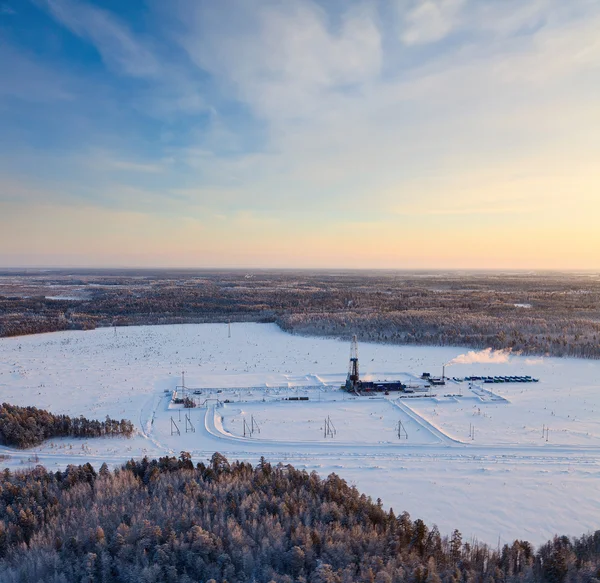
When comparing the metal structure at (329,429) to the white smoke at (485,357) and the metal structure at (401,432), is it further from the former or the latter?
the white smoke at (485,357)

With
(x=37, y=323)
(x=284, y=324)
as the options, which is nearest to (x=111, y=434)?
(x=284, y=324)

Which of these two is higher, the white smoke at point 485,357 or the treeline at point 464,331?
the treeline at point 464,331

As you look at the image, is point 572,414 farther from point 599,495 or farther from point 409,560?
point 409,560

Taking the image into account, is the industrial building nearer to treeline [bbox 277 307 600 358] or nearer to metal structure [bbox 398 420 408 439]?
metal structure [bbox 398 420 408 439]

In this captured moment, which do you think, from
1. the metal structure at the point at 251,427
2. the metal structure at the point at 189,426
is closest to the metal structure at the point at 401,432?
the metal structure at the point at 251,427

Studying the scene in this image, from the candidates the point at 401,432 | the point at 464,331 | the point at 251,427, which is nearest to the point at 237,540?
the point at 251,427

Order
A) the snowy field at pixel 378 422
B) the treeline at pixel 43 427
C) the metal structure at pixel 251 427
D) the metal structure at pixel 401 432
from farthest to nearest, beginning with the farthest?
the metal structure at pixel 251 427
the metal structure at pixel 401 432
the treeline at pixel 43 427
the snowy field at pixel 378 422
